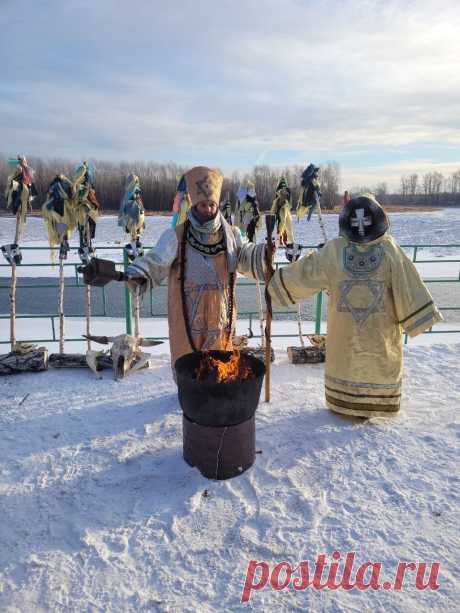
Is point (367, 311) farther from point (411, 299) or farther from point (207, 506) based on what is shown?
point (207, 506)

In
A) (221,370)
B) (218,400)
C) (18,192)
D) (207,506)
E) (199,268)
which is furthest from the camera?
(18,192)

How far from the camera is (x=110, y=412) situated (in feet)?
13.2

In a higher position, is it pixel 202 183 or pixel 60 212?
pixel 202 183

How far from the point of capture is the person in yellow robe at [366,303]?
3.43 meters

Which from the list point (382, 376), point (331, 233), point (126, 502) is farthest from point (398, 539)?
point (331, 233)

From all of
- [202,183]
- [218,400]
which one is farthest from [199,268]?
[218,400]

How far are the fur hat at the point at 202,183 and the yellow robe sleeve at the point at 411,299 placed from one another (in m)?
1.49

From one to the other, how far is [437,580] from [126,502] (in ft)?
5.68

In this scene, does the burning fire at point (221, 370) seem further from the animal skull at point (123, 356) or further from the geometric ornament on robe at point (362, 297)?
the animal skull at point (123, 356)

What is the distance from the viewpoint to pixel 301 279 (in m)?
3.65

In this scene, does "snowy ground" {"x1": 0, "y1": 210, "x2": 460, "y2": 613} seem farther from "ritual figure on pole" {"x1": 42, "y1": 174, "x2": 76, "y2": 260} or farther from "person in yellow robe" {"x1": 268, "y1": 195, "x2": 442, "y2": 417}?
"ritual figure on pole" {"x1": 42, "y1": 174, "x2": 76, "y2": 260}

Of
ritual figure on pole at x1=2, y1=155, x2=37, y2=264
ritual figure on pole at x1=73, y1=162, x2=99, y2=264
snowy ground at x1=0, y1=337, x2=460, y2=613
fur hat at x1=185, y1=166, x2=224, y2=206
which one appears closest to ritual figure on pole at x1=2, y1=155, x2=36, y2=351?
ritual figure on pole at x1=2, y1=155, x2=37, y2=264

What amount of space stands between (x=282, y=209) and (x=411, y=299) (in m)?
2.28

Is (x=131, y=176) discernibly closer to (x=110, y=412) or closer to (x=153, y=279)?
(x=153, y=279)
